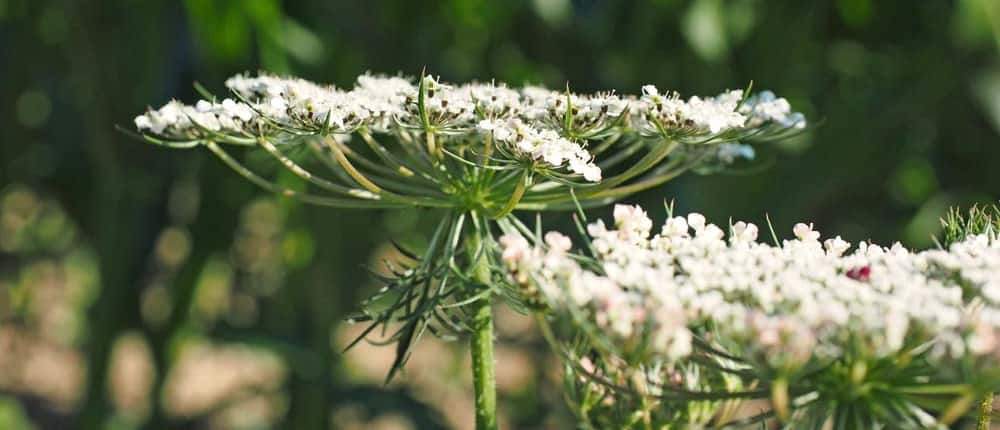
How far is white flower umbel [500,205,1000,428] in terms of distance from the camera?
76 cm

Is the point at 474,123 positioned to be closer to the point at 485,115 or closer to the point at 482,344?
the point at 485,115

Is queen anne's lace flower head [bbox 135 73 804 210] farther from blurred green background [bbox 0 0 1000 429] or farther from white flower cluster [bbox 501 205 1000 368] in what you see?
blurred green background [bbox 0 0 1000 429]

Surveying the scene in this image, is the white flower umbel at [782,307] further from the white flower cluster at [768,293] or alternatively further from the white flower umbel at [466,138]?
the white flower umbel at [466,138]

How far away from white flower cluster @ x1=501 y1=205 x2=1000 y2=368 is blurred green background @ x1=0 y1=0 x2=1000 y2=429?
178cm

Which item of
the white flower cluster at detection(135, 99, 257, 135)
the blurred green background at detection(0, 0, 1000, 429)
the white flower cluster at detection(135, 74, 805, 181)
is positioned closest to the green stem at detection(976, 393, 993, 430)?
the white flower cluster at detection(135, 74, 805, 181)

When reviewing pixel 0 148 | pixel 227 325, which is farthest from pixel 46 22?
pixel 227 325

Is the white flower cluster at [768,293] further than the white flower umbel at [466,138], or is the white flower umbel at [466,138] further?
the white flower umbel at [466,138]

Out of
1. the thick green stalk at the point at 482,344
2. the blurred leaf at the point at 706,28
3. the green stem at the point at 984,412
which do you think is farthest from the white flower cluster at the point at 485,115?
the blurred leaf at the point at 706,28

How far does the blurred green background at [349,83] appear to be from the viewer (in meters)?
3.16

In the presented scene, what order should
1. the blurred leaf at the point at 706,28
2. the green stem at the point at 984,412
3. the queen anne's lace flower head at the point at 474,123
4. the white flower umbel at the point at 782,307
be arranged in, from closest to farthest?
the white flower umbel at the point at 782,307, the green stem at the point at 984,412, the queen anne's lace flower head at the point at 474,123, the blurred leaf at the point at 706,28

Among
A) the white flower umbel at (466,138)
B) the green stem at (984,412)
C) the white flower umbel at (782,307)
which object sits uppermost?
the white flower umbel at (466,138)

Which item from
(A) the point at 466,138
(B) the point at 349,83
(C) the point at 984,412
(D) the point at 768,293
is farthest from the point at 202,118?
(B) the point at 349,83

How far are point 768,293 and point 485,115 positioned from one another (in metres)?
0.34

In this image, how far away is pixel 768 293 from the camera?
2.72ft
